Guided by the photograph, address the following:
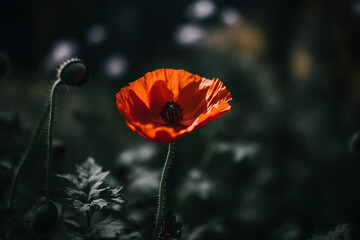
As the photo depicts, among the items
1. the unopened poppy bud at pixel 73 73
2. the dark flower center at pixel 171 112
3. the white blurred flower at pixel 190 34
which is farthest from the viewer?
the white blurred flower at pixel 190 34

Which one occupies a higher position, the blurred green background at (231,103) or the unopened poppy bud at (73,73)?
the blurred green background at (231,103)

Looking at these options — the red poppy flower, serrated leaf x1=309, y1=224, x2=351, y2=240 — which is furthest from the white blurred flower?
serrated leaf x1=309, y1=224, x2=351, y2=240

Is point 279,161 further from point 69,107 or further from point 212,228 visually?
point 69,107

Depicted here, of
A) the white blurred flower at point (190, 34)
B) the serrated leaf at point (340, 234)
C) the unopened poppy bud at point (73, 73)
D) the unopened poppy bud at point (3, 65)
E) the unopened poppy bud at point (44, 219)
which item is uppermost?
the white blurred flower at point (190, 34)

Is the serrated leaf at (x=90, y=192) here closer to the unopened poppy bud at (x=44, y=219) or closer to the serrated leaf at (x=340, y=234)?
the unopened poppy bud at (x=44, y=219)

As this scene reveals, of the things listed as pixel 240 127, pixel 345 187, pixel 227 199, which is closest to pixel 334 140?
pixel 345 187

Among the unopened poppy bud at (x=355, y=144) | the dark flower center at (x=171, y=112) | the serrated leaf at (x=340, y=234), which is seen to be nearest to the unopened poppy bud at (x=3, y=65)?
the dark flower center at (x=171, y=112)
